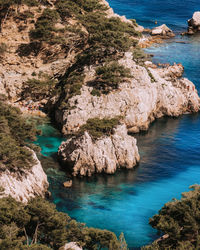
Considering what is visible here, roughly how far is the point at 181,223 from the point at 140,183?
20.5 meters

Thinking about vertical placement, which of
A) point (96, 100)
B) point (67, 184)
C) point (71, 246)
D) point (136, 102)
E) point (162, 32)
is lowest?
point (67, 184)

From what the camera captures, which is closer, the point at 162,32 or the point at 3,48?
the point at 3,48

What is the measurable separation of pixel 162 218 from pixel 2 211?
16.1 m

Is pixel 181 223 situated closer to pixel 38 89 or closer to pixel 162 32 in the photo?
pixel 38 89

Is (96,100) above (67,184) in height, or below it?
above

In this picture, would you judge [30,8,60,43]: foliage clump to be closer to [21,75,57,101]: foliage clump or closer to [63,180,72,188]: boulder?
[21,75,57,101]: foliage clump

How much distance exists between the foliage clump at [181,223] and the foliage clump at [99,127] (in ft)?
75.2

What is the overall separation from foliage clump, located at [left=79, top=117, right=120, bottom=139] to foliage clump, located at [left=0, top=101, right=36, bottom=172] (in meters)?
9.97

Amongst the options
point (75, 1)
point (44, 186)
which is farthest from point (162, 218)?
point (75, 1)

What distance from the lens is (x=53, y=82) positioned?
78625 millimetres

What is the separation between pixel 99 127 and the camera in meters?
59.4

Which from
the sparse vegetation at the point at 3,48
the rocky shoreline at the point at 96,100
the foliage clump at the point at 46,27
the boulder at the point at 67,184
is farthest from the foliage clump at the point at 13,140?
the foliage clump at the point at 46,27

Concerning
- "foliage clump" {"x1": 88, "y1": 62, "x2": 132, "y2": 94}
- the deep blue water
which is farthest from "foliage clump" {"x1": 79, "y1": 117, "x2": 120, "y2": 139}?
"foliage clump" {"x1": 88, "y1": 62, "x2": 132, "y2": 94}

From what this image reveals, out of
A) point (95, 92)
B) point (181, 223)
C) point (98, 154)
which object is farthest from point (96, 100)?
point (181, 223)
